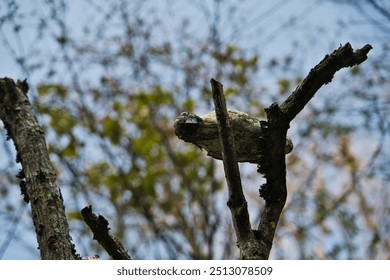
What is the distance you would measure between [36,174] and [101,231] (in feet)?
1.32

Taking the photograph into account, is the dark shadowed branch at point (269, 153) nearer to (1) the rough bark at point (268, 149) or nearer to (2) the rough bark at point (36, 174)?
(1) the rough bark at point (268, 149)

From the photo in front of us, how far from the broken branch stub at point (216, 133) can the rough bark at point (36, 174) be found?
50 centimetres

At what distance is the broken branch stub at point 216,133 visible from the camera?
1594mm

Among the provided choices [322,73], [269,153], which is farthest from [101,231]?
[322,73]

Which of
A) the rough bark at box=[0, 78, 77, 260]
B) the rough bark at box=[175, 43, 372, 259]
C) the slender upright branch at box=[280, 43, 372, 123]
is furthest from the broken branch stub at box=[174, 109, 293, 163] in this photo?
the rough bark at box=[0, 78, 77, 260]

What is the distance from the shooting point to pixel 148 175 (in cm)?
546

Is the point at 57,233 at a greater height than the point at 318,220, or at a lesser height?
lesser

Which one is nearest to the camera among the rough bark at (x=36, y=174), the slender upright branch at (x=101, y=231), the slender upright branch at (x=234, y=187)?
the slender upright branch at (x=234, y=187)

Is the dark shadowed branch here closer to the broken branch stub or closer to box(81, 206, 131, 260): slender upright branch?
the broken branch stub

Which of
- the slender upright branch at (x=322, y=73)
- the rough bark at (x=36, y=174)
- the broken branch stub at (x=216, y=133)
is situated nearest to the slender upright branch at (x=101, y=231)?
the rough bark at (x=36, y=174)

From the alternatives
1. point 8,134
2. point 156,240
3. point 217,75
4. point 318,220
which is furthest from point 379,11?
point 8,134

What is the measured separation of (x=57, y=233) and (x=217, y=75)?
4150 mm

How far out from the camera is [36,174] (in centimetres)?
184
